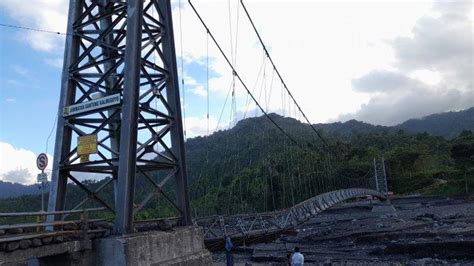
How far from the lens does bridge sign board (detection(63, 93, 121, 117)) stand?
9.74 m

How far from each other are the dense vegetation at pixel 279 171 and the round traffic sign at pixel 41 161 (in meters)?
12.6

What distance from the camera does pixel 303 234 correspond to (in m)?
30.0

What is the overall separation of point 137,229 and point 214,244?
8055mm

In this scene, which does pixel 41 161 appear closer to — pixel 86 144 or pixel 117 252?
pixel 86 144

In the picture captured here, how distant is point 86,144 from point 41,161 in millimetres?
1290

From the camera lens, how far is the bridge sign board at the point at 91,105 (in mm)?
9742

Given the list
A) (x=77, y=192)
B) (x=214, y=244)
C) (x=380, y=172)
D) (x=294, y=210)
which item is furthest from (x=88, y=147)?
(x=380, y=172)

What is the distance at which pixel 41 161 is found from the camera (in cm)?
1052

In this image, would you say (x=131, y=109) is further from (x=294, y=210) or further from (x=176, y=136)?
(x=294, y=210)

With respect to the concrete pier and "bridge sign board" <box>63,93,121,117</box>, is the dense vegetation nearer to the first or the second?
"bridge sign board" <box>63,93,121,117</box>

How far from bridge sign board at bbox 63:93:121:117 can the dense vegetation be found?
1313 centimetres

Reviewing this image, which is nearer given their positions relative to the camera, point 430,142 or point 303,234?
point 303,234

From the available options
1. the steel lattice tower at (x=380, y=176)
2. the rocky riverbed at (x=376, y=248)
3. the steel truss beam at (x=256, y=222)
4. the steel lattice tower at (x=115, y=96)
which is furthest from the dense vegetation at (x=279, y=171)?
the steel lattice tower at (x=115, y=96)

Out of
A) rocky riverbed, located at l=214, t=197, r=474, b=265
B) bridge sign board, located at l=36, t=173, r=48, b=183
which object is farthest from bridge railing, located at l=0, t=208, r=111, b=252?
rocky riverbed, located at l=214, t=197, r=474, b=265
